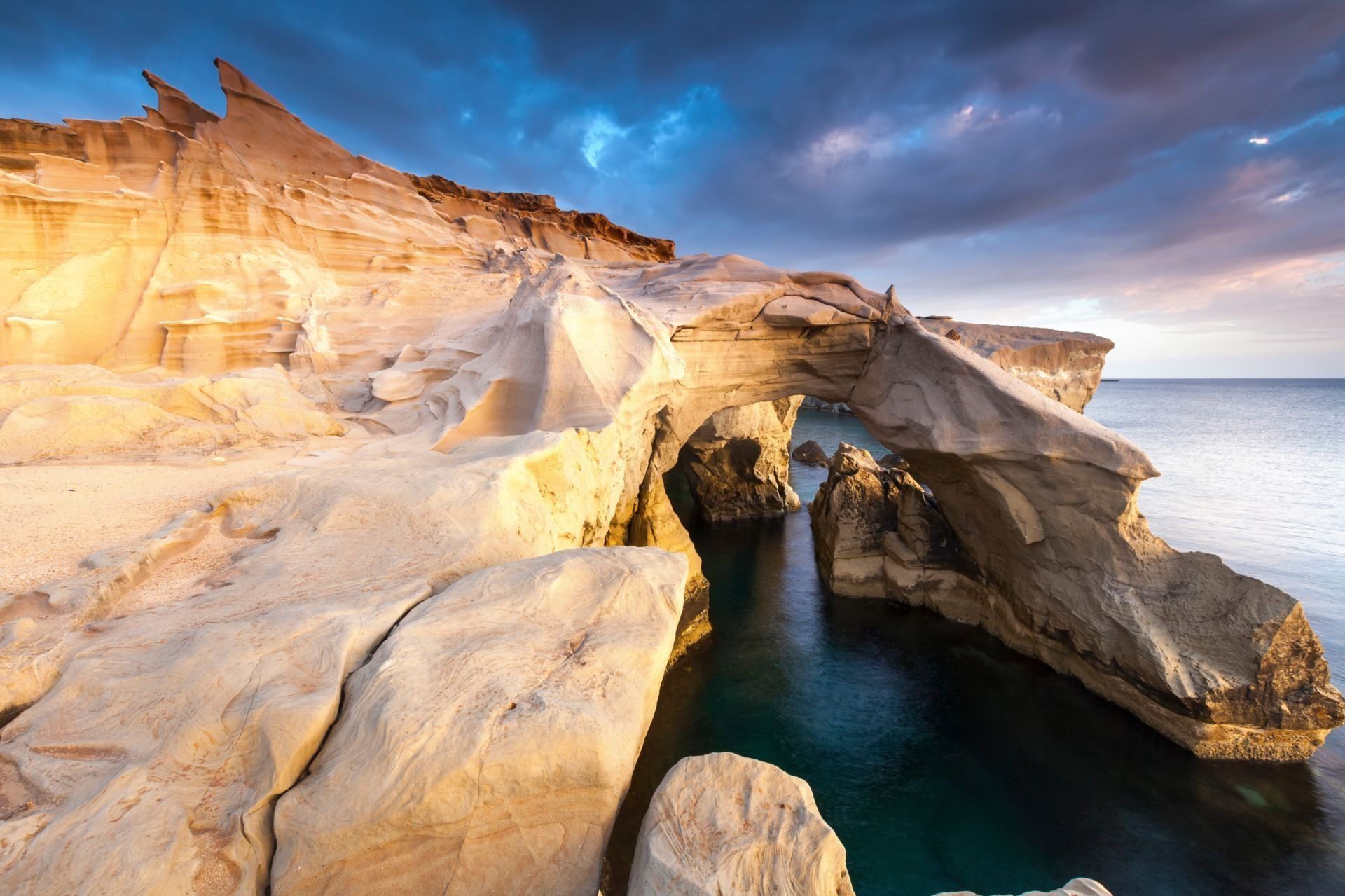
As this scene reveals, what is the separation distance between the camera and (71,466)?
4.51 metres

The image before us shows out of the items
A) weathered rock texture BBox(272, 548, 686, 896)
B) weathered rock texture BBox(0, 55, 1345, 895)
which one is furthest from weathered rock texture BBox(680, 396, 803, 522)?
weathered rock texture BBox(272, 548, 686, 896)

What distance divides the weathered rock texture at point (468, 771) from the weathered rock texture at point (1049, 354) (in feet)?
54.9

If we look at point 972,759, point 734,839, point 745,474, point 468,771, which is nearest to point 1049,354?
point 745,474

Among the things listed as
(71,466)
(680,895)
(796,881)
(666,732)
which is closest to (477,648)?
(680,895)

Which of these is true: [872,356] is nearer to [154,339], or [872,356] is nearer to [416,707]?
[416,707]

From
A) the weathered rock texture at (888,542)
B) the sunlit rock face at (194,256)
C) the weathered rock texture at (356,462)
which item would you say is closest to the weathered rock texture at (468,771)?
the weathered rock texture at (356,462)

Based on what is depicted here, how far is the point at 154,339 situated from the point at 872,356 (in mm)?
11767

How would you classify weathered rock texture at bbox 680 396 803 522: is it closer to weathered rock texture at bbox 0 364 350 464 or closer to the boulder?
the boulder

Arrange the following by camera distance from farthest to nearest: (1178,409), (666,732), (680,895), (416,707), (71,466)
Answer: (1178,409) → (666,732) → (71,466) → (416,707) → (680,895)

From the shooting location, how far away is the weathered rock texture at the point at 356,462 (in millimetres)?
2254

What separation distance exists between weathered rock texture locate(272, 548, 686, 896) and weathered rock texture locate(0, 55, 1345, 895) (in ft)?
0.27

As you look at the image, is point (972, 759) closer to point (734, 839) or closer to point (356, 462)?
point (734, 839)

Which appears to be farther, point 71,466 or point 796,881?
point 71,466

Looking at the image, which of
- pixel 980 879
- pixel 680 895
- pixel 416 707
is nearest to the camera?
pixel 680 895
